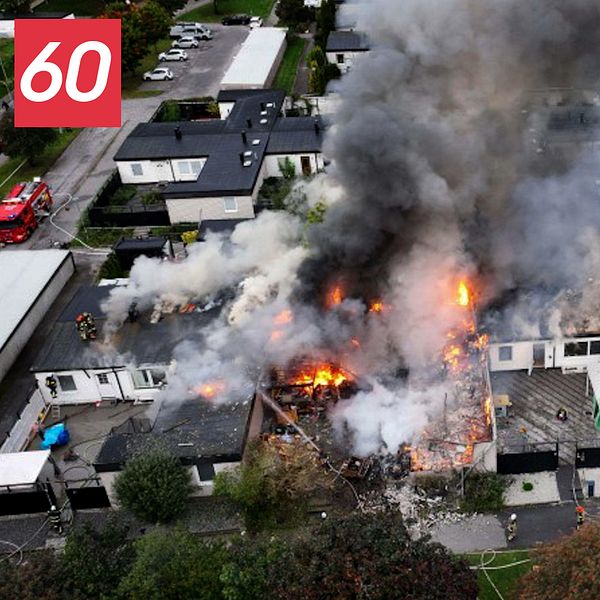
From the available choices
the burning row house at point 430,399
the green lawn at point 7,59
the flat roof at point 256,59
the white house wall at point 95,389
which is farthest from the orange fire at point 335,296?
the green lawn at point 7,59

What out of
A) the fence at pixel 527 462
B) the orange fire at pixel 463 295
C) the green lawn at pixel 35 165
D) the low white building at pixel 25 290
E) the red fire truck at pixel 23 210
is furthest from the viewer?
the green lawn at pixel 35 165

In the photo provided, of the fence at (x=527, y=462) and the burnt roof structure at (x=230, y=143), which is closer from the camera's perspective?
the fence at (x=527, y=462)

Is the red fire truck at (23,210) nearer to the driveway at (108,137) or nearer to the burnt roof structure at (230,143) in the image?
the driveway at (108,137)

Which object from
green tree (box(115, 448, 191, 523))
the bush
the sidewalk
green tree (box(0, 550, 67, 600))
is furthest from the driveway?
the sidewalk

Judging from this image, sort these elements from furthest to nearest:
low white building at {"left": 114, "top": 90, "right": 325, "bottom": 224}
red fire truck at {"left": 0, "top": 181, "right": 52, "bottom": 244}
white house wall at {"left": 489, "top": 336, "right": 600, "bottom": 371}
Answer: red fire truck at {"left": 0, "top": 181, "right": 52, "bottom": 244} < low white building at {"left": 114, "top": 90, "right": 325, "bottom": 224} < white house wall at {"left": 489, "top": 336, "right": 600, "bottom": 371}

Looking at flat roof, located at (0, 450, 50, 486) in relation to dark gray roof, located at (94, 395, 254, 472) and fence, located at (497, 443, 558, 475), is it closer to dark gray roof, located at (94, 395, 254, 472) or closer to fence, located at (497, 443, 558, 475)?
dark gray roof, located at (94, 395, 254, 472)

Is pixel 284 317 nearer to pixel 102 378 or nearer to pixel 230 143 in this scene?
pixel 102 378

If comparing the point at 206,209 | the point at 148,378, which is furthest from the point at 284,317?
the point at 206,209
